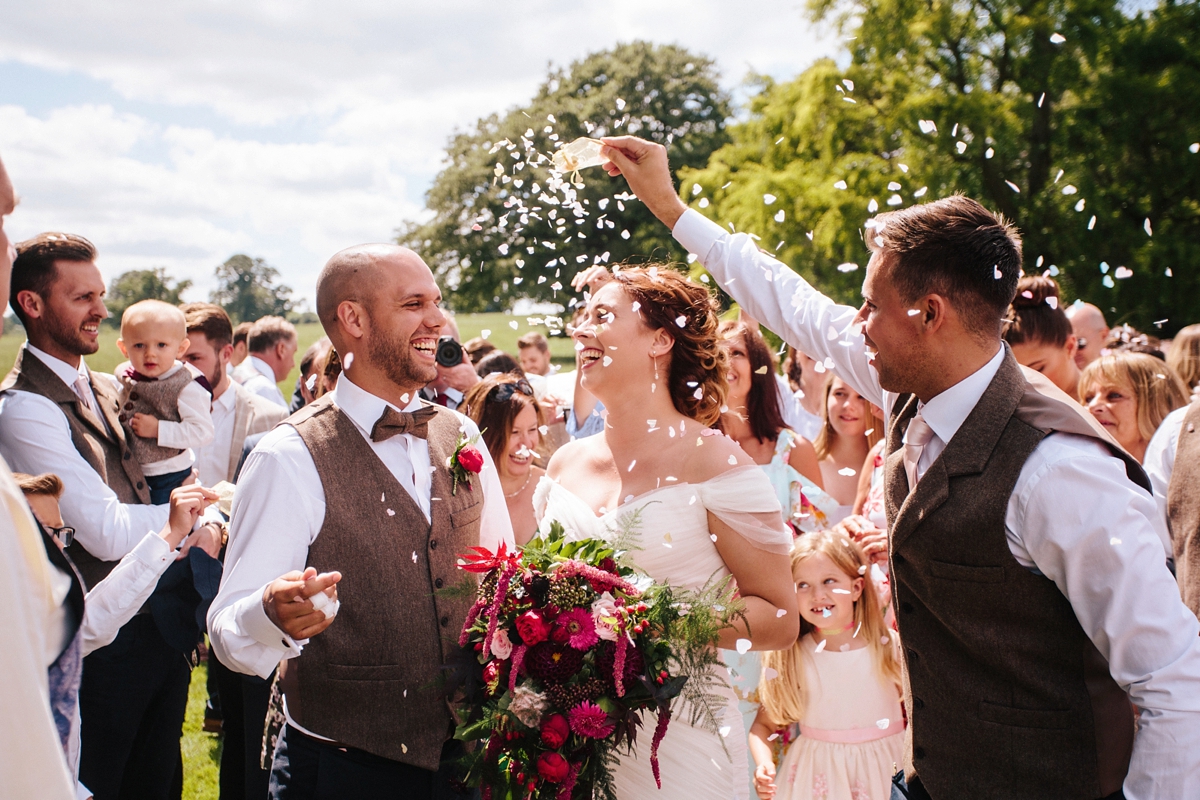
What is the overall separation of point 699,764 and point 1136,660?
4.89 ft

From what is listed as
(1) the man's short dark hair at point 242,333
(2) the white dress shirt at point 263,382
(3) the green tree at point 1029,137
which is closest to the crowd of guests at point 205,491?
(2) the white dress shirt at point 263,382

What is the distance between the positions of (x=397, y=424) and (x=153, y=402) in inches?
107

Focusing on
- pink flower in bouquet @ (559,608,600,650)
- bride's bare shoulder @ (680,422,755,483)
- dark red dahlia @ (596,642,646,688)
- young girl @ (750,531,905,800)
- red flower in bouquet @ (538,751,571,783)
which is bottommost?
young girl @ (750,531,905,800)

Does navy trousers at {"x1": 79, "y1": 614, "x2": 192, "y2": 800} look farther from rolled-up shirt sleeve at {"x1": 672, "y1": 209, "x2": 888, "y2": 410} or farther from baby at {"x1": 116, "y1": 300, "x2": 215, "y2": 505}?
rolled-up shirt sleeve at {"x1": 672, "y1": 209, "x2": 888, "y2": 410}

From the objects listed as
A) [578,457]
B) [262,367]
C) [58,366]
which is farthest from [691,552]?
[262,367]

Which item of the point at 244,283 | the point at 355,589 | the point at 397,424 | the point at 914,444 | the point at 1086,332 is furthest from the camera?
the point at 244,283

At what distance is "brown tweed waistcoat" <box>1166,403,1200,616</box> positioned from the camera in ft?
9.95

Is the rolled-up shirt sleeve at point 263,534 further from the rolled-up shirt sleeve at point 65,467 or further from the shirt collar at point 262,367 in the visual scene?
the shirt collar at point 262,367

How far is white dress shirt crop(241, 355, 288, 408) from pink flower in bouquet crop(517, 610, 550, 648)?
18.3ft

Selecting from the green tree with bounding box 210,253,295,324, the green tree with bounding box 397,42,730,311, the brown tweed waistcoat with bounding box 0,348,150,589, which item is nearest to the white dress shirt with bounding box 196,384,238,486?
the brown tweed waistcoat with bounding box 0,348,150,589

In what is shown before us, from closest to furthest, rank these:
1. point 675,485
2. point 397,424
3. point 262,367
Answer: point 397,424 < point 675,485 < point 262,367

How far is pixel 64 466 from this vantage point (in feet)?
11.5

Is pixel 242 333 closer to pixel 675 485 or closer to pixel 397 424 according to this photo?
pixel 397 424

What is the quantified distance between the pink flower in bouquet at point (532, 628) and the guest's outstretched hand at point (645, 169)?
154cm
